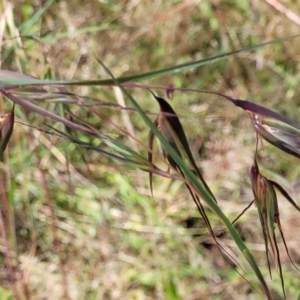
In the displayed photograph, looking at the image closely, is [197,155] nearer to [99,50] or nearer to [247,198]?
[247,198]

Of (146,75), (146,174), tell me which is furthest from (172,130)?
(146,174)

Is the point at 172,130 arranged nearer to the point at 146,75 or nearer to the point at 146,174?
the point at 146,75

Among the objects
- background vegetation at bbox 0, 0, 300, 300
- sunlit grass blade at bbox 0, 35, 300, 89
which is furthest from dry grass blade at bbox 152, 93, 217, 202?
background vegetation at bbox 0, 0, 300, 300

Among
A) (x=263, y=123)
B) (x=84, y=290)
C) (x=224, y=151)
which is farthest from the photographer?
(x=224, y=151)

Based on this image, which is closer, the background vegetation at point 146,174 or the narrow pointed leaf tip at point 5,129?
the narrow pointed leaf tip at point 5,129

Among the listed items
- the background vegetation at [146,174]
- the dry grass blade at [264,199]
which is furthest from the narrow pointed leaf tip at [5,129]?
the background vegetation at [146,174]

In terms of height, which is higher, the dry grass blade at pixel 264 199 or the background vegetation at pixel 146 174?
the dry grass blade at pixel 264 199

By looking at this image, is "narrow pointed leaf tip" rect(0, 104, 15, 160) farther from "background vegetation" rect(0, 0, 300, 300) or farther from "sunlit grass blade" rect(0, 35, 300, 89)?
"background vegetation" rect(0, 0, 300, 300)

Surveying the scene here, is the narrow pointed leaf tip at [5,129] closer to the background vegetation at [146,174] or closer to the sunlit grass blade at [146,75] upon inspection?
the sunlit grass blade at [146,75]

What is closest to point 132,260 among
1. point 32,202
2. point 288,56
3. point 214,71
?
point 32,202

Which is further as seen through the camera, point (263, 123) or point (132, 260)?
point (132, 260)
